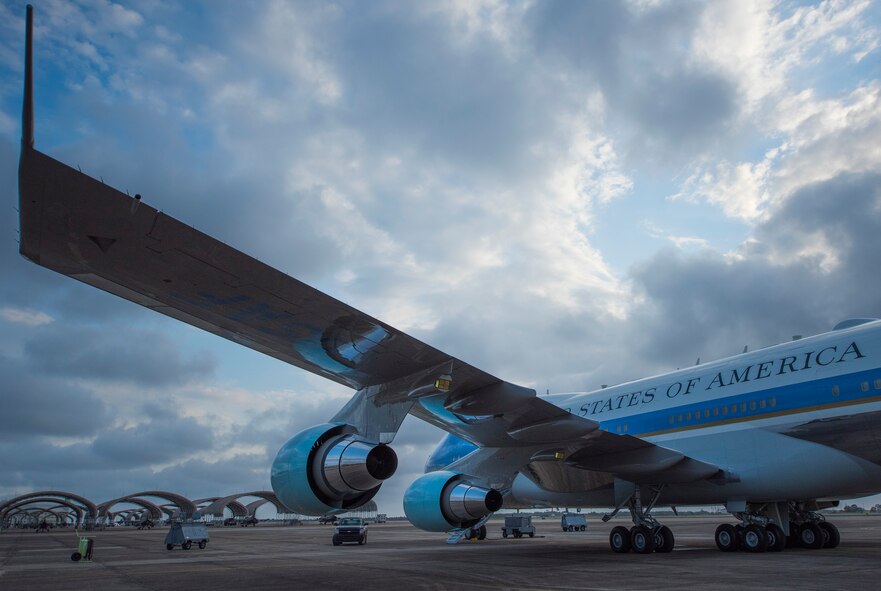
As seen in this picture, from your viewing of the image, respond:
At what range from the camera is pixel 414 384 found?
25.7 ft

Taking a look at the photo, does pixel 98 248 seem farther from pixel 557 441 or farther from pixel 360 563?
pixel 360 563

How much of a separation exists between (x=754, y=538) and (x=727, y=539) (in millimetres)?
676

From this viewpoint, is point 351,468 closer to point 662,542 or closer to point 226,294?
point 226,294

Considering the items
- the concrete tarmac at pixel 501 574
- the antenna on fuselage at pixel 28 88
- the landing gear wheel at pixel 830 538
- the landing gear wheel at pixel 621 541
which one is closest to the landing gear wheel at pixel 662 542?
the concrete tarmac at pixel 501 574

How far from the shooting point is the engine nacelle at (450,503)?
38.5 ft

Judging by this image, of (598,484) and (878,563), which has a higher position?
(598,484)

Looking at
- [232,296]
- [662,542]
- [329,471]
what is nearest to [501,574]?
[329,471]

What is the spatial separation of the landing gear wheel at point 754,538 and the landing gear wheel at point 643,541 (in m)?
1.97

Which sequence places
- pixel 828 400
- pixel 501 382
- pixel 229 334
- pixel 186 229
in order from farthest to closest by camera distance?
pixel 828 400 → pixel 501 382 → pixel 229 334 → pixel 186 229

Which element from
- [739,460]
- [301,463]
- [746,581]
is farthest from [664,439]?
[301,463]

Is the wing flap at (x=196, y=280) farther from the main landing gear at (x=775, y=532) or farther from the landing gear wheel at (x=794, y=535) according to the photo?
the landing gear wheel at (x=794, y=535)

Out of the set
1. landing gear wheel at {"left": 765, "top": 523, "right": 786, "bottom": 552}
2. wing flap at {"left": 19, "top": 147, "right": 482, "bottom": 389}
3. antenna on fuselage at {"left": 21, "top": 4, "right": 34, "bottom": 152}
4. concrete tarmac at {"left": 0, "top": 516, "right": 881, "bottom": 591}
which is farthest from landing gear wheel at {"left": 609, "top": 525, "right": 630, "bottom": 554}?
antenna on fuselage at {"left": 21, "top": 4, "right": 34, "bottom": 152}

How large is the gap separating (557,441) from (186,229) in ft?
24.7

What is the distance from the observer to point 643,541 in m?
13.2
